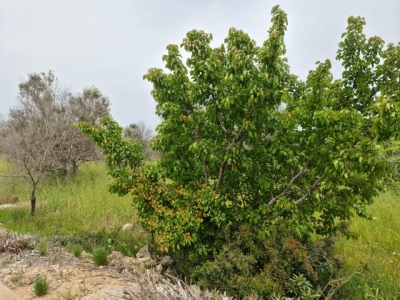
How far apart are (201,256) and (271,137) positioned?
2.00 m

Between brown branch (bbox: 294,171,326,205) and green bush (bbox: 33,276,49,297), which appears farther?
brown branch (bbox: 294,171,326,205)

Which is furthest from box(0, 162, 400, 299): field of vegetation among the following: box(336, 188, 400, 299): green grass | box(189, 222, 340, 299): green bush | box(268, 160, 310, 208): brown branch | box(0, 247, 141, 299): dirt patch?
box(268, 160, 310, 208): brown branch

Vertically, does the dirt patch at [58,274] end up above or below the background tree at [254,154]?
below

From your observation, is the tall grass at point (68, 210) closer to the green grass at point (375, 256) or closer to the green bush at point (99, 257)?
the green bush at point (99, 257)

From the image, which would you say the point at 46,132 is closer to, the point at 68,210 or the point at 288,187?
the point at 68,210

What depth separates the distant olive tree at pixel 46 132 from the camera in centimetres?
927

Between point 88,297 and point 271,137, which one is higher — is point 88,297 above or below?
below

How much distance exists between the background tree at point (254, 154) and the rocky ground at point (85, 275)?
592 mm

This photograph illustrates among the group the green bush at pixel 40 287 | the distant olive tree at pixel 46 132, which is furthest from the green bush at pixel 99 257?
the distant olive tree at pixel 46 132

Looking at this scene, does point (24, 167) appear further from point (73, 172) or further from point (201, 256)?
point (201, 256)

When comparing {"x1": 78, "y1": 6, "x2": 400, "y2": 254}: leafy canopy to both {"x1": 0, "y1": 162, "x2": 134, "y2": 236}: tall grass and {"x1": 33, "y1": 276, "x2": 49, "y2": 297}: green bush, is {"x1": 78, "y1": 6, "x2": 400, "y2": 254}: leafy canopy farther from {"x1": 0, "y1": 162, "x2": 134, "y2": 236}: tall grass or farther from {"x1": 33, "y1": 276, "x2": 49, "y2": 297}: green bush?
{"x1": 0, "y1": 162, "x2": 134, "y2": 236}: tall grass

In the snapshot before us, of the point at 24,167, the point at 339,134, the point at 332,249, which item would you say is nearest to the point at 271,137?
the point at 339,134

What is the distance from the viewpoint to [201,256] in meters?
4.67

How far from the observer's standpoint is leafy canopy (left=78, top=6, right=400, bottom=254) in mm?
3779
